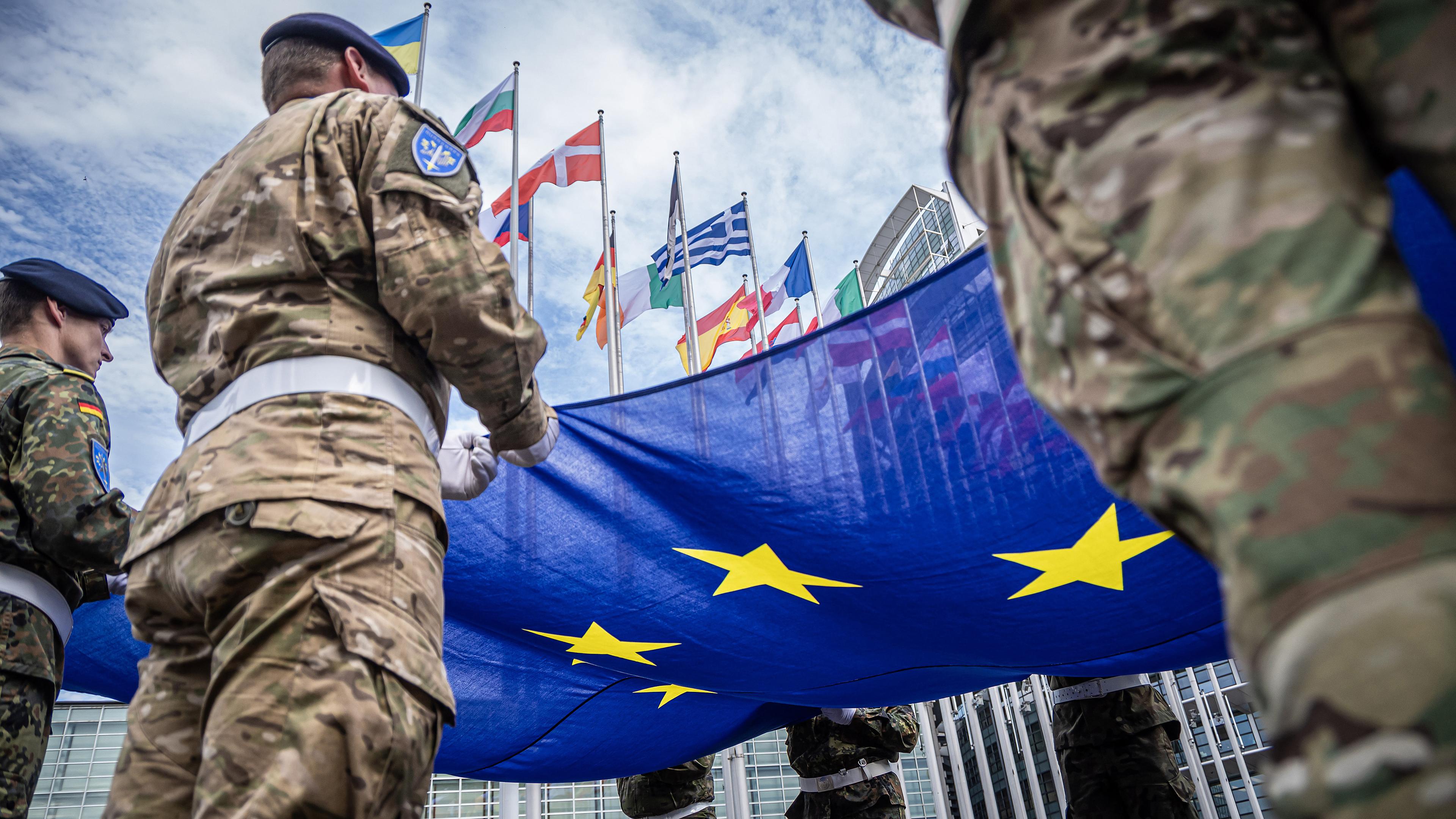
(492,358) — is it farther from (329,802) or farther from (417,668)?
(329,802)

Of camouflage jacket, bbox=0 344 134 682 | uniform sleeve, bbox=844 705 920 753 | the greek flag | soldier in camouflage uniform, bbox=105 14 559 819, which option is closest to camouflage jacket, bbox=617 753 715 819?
uniform sleeve, bbox=844 705 920 753

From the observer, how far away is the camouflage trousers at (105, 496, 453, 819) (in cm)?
99

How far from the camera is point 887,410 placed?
227cm

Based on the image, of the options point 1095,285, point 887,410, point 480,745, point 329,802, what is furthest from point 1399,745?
point 480,745

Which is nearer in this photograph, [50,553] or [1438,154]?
[1438,154]

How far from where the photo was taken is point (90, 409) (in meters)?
2.05

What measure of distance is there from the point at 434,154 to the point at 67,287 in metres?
1.63

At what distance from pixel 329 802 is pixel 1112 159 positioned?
97cm

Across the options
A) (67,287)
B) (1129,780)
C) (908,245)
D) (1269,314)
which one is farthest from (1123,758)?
(908,245)

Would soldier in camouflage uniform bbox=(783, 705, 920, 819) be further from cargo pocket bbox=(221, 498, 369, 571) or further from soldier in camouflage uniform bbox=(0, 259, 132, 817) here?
cargo pocket bbox=(221, 498, 369, 571)

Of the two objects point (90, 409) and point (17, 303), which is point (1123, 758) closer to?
point (90, 409)

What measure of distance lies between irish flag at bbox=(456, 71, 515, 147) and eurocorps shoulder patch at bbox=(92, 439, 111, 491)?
5.80 metres

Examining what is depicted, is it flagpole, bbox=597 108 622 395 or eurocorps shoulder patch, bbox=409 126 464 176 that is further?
flagpole, bbox=597 108 622 395

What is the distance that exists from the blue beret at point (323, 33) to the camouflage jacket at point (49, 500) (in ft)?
3.06
